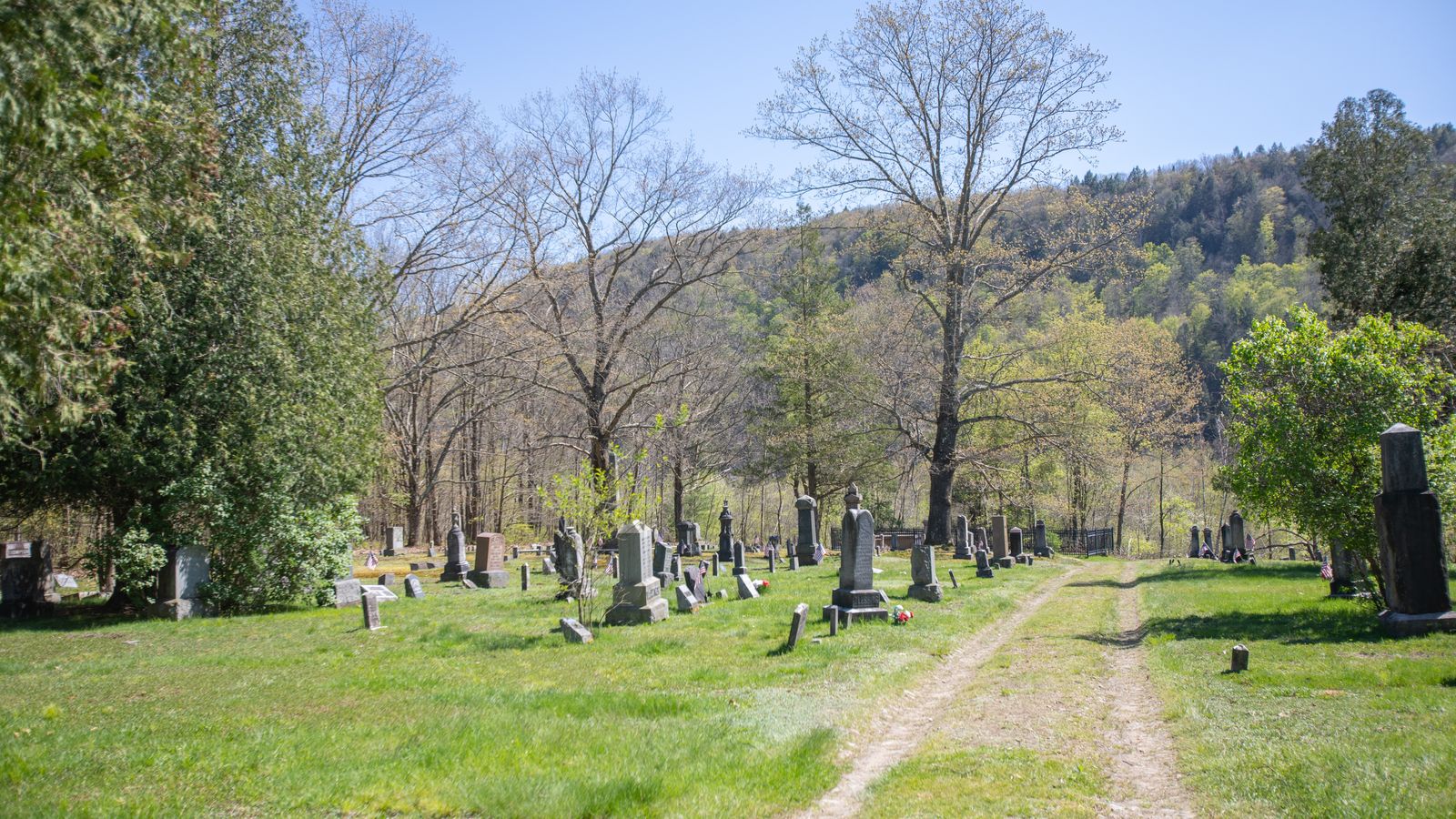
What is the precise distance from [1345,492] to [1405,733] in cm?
718

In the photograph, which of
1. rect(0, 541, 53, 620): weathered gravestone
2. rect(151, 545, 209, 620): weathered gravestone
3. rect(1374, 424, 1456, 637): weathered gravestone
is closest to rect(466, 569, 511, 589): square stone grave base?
rect(151, 545, 209, 620): weathered gravestone

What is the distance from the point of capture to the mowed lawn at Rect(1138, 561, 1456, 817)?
5379 mm

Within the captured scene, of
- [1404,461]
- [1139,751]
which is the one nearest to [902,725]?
[1139,751]

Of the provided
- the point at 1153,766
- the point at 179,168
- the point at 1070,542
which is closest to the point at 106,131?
the point at 179,168

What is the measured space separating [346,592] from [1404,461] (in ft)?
55.1

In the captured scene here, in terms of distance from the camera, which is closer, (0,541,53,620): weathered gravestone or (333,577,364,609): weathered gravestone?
(0,541,53,620): weathered gravestone

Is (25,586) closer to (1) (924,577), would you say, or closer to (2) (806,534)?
(1) (924,577)

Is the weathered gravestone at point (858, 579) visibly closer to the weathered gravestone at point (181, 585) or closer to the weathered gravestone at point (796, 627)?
the weathered gravestone at point (796, 627)

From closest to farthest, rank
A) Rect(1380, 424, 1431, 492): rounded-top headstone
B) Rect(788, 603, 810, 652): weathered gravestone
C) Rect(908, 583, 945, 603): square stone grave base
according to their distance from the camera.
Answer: Rect(1380, 424, 1431, 492): rounded-top headstone, Rect(788, 603, 810, 652): weathered gravestone, Rect(908, 583, 945, 603): square stone grave base

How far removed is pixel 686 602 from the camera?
580 inches

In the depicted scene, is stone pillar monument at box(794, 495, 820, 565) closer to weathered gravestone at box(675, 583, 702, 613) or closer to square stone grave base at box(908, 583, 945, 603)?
square stone grave base at box(908, 583, 945, 603)

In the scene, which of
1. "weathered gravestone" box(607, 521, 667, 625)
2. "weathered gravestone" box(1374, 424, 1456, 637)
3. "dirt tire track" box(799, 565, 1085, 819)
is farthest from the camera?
"weathered gravestone" box(607, 521, 667, 625)

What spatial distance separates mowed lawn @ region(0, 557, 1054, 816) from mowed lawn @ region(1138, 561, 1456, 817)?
2.68 m

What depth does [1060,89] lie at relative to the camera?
28.6m
